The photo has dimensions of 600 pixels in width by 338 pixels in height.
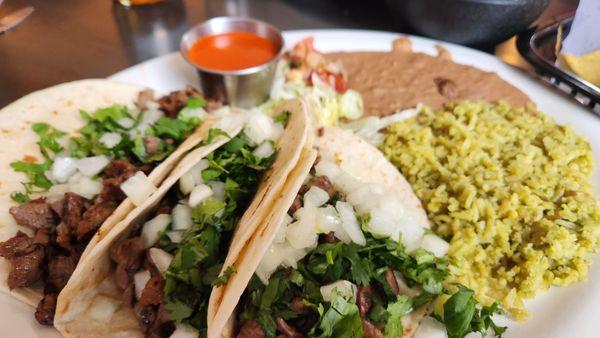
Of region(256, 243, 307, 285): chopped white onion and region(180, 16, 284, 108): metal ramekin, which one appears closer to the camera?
region(256, 243, 307, 285): chopped white onion

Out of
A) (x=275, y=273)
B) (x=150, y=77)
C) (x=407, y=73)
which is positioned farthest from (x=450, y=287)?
(x=150, y=77)

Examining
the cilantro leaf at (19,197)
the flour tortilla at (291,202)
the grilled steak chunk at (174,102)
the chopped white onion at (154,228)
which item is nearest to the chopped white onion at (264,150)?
the flour tortilla at (291,202)

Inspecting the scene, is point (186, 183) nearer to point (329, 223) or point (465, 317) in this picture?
point (329, 223)

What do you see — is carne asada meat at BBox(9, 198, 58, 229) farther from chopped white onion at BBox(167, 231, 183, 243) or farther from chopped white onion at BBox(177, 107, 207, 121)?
chopped white onion at BBox(177, 107, 207, 121)

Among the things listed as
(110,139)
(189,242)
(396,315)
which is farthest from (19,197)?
(396,315)

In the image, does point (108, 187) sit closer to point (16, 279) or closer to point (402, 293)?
point (16, 279)

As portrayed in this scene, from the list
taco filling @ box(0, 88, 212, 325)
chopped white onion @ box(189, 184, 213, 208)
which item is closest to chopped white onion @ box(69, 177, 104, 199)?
taco filling @ box(0, 88, 212, 325)

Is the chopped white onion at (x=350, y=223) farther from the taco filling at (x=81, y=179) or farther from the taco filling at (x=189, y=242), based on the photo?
the taco filling at (x=81, y=179)
